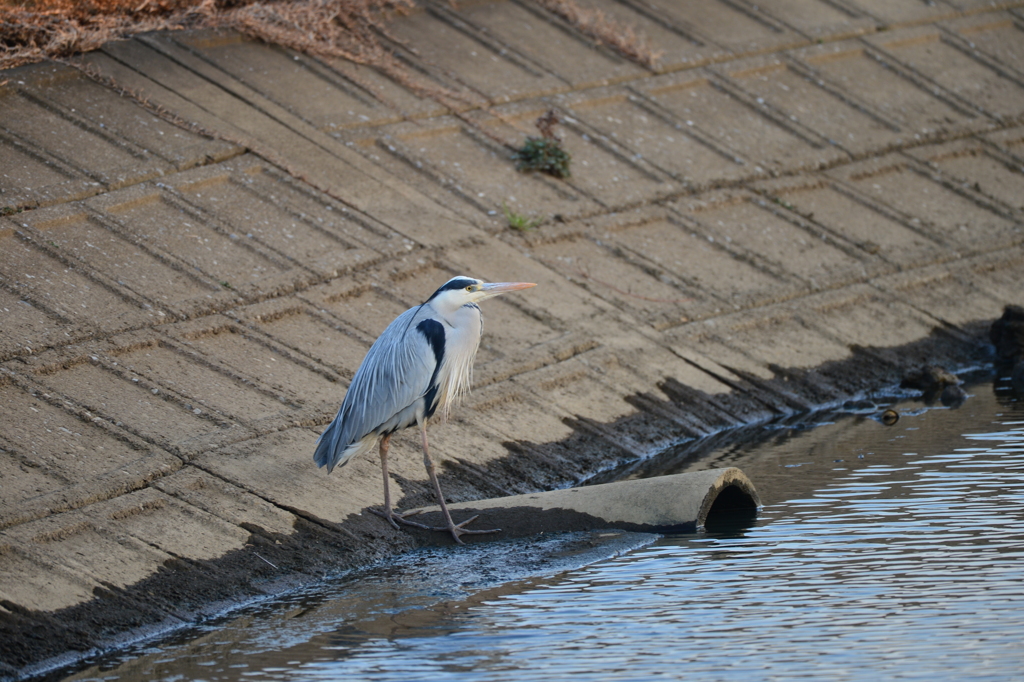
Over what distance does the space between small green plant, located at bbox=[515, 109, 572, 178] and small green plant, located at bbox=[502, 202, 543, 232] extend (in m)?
0.82

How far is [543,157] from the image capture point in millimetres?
11594

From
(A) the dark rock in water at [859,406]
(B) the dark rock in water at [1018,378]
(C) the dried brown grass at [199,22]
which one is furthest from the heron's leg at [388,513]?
(C) the dried brown grass at [199,22]

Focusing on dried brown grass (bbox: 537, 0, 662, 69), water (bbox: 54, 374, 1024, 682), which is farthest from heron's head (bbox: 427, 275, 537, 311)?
dried brown grass (bbox: 537, 0, 662, 69)

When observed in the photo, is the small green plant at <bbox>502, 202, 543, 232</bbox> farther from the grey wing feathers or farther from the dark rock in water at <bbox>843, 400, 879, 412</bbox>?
the grey wing feathers

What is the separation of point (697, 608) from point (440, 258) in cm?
498

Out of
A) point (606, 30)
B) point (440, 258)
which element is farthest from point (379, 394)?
point (606, 30)

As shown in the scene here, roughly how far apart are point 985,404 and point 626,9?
278 inches

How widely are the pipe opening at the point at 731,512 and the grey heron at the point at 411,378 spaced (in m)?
1.37

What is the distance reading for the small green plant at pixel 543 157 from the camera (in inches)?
456

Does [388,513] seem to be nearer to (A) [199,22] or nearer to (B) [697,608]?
(B) [697,608]

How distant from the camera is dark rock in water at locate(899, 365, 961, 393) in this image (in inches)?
393

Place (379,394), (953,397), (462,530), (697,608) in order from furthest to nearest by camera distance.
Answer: (953,397) → (379,394) → (462,530) → (697,608)

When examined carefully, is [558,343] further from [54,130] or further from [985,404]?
[54,130]

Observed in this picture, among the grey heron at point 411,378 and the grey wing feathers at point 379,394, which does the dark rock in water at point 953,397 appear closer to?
the grey heron at point 411,378
